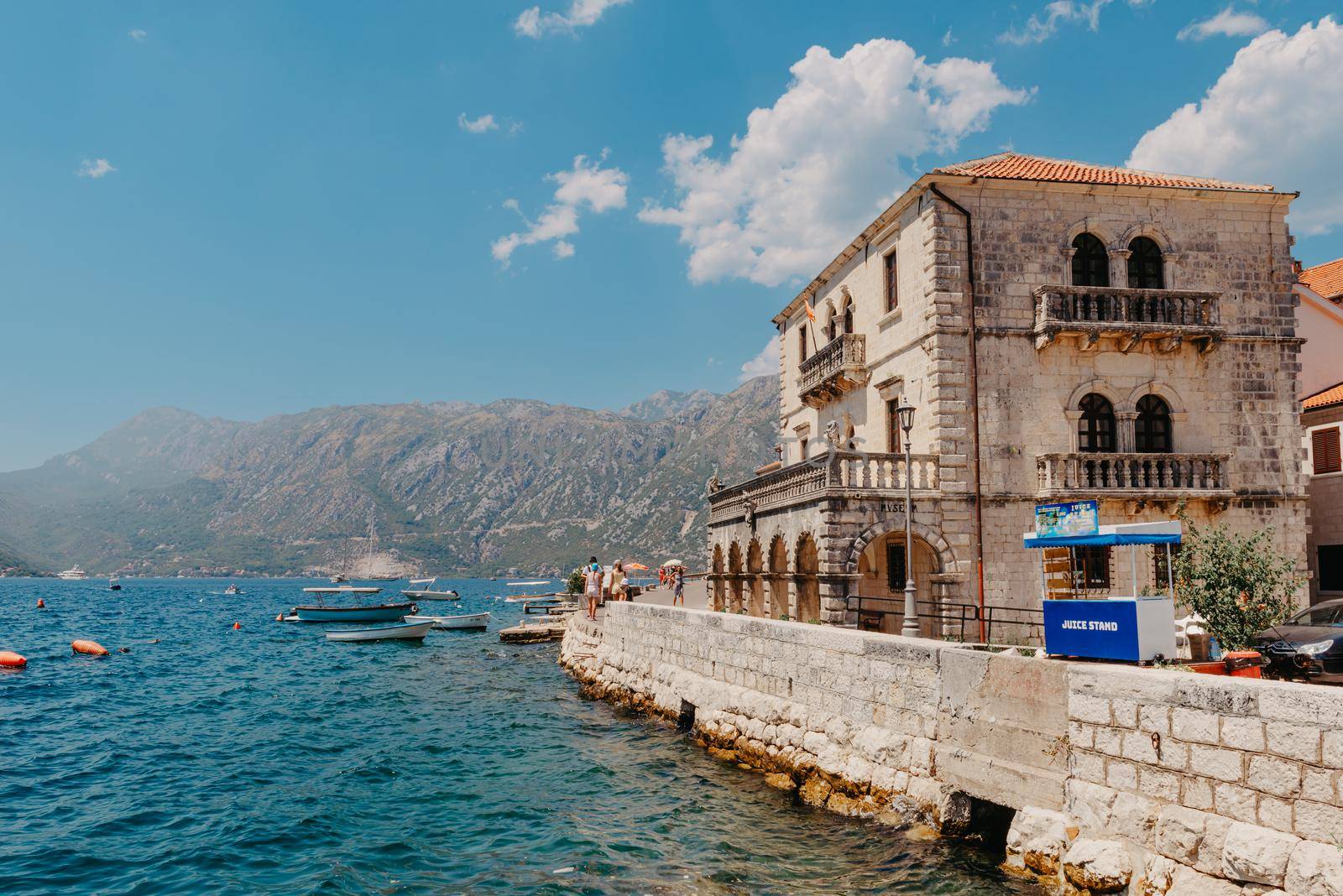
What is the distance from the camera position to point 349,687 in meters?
29.3

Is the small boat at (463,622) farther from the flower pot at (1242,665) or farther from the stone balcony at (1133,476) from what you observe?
the flower pot at (1242,665)

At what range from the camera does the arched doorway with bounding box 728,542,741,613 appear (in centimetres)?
2783

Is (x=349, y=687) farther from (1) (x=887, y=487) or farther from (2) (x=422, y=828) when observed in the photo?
(1) (x=887, y=487)

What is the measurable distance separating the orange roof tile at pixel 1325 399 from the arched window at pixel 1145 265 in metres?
7.24

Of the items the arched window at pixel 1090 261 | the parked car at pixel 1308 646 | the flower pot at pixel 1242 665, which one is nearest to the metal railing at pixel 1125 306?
the arched window at pixel 1090 261

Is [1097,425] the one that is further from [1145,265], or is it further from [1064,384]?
[1145,265]

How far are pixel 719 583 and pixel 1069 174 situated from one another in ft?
55.7

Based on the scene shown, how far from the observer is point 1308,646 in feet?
40.4

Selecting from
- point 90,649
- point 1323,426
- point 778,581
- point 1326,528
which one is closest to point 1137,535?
point 778,581

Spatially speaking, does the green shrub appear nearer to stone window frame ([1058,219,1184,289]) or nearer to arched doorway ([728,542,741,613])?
stone window frame ([1058,219,1184,289])

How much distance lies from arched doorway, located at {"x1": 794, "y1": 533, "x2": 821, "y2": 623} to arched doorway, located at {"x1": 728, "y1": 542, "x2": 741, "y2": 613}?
444 centimetres

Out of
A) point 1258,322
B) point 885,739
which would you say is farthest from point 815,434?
point 885,739

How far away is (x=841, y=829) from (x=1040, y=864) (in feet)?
9.80

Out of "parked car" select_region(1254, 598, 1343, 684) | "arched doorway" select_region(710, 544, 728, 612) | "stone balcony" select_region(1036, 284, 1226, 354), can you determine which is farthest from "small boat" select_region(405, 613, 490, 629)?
"parked car" select_region(1254, 598, 1343, 684)
